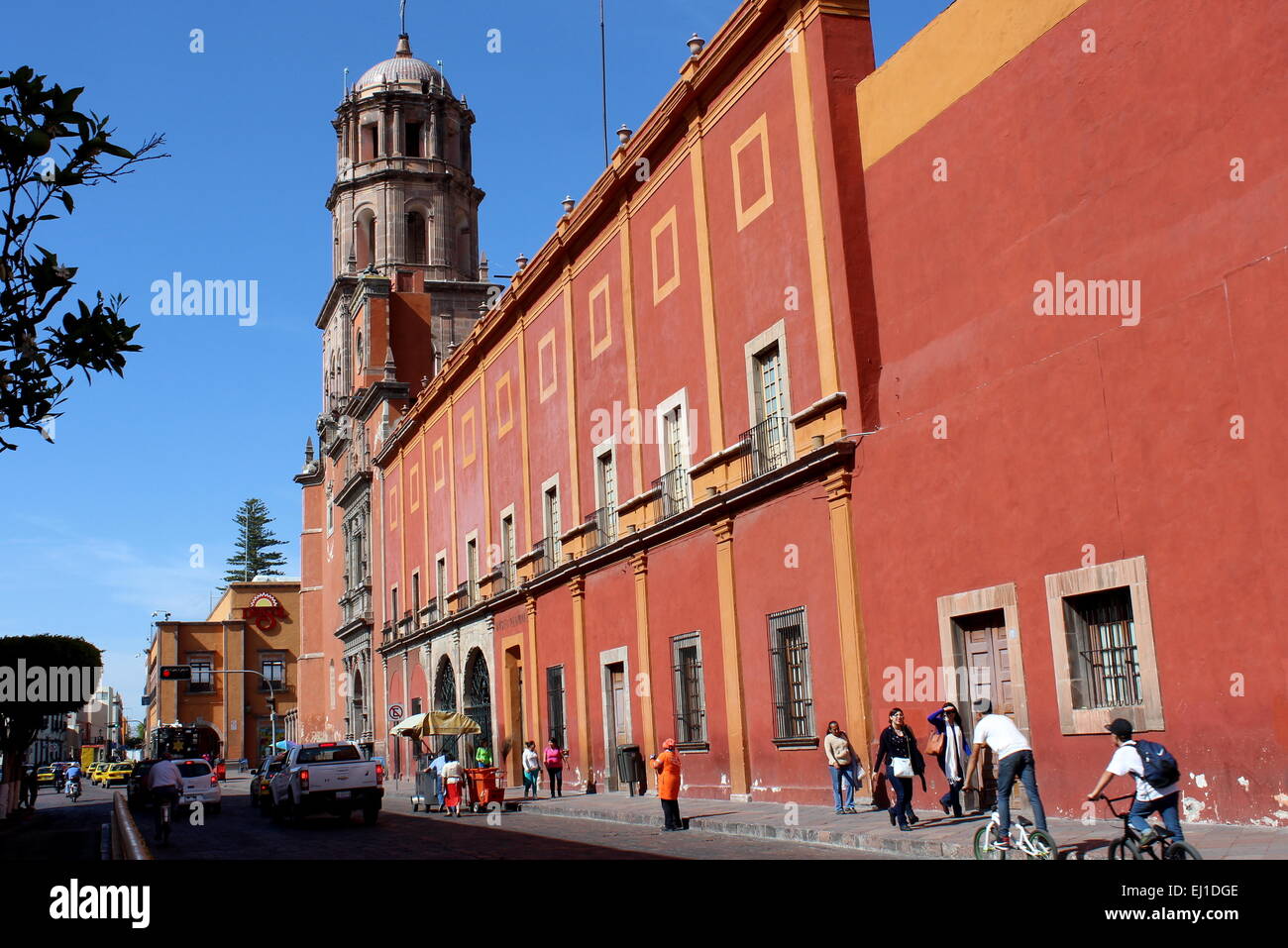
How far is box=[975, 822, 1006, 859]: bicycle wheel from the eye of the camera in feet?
36.8

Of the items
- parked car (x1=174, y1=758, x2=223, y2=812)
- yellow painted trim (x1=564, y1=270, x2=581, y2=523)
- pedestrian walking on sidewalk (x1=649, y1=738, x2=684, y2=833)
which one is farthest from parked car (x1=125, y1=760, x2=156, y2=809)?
pedestrian walking on sidewalk (x1=649, y1=738, x2=684, y2=833)

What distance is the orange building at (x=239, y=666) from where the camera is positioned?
285 feet

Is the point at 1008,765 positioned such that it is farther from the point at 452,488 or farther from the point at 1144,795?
the point at 452,488

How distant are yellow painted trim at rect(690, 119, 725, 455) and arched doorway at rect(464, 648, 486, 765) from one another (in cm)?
1556

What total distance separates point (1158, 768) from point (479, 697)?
96.8 feet

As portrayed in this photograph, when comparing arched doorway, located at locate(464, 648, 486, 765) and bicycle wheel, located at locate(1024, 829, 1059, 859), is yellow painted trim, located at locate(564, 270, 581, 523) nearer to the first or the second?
arched doorway, located at locate(464, 648, 486, 765)

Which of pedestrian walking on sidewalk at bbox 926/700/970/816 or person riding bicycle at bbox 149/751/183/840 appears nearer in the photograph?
pedestrian walking on sidewalk at bbox 926/700/970/816

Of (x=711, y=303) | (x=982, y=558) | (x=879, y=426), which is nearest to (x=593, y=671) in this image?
(x=711, y=303)

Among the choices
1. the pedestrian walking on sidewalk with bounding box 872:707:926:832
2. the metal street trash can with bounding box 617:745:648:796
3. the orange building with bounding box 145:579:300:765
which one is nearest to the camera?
the pedestrian walking on sidewalk with bounding box 872:707:926:832

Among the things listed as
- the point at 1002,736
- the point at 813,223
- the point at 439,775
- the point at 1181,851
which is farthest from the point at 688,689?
the point at 1181,851

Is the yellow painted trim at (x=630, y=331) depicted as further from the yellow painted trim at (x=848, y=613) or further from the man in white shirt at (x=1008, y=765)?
the man in white shirt at (x=1008, y=765)

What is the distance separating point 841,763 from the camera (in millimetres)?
17297
